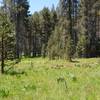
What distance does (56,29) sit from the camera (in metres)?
49.9

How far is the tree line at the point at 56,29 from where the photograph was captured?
24172 mm

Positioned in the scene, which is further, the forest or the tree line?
the tree line

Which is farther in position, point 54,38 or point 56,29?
point 56,29

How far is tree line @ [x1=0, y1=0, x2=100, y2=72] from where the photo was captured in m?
24.2

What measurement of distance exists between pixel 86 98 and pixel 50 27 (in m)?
81.1

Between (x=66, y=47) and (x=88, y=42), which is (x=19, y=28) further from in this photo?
(x=66, y=47)

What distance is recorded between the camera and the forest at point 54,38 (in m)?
23.4

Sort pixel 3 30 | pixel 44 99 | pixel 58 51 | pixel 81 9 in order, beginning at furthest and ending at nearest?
pixel 81 9 → pixel 58 51 → pixel 3 30 → pixel 44 99

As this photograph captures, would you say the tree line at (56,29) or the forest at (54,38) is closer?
the forest at (54,38)

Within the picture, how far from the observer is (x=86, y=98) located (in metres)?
9.31

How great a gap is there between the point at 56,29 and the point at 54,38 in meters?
1.50

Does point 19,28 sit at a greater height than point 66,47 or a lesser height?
Answer: greater

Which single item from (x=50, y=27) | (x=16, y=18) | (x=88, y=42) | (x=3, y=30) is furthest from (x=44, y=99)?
(x=50, y=27)

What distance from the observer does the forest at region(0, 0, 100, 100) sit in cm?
2342
